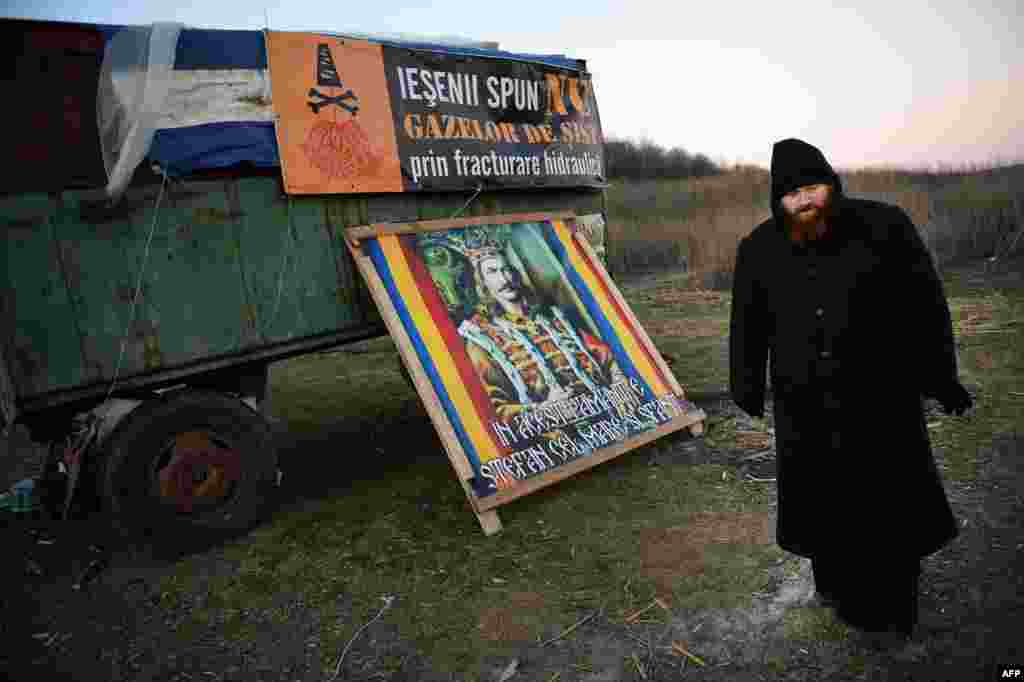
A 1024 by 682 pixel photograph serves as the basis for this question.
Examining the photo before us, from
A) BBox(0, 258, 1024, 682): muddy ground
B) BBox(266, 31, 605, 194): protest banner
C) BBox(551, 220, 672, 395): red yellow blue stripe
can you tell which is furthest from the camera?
BBox(551, 220, 672, 395): red yellow blue stripe

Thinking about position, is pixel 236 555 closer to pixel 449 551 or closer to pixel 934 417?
pixel 449 551

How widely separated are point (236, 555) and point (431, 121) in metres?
3.63

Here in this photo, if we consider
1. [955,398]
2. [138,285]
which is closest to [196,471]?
[138,285]

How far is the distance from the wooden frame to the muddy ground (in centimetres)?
104

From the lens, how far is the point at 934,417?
5.31 metres

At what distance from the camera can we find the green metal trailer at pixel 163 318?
12.7ft

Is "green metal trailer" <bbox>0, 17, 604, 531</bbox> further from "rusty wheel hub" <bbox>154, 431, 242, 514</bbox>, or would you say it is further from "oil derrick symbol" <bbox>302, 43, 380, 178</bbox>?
"oil derrick symbol" <bbox>302, 43, 380, 178</bbox>

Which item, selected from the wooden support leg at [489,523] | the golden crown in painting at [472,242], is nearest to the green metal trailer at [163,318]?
the golden crown in painting at [472,242]

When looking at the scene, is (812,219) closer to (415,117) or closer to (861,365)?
(861,365)

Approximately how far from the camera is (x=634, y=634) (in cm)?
308

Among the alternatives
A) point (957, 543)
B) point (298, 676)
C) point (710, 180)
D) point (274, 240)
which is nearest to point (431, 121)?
point (274, 240)

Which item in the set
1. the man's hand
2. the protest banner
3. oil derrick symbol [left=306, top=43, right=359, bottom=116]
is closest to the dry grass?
the protest banner

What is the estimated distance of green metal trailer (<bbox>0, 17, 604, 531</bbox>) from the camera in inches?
153

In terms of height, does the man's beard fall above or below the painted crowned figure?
above
